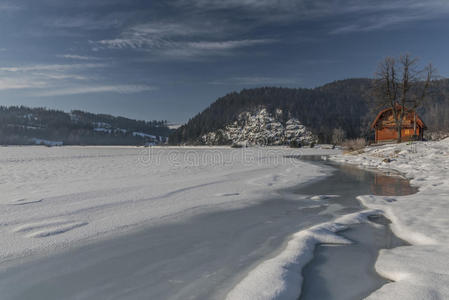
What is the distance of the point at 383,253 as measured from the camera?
348 cm

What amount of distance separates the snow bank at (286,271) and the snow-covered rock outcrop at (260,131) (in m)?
111

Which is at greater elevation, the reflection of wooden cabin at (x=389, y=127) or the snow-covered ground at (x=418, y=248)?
the reflection of wooden cabin at (x=389, y=127)

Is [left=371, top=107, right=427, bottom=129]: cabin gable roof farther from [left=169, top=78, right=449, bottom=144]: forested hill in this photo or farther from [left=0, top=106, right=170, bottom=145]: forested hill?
[left=0, top=106, right=170, bottom=145]: forested hill

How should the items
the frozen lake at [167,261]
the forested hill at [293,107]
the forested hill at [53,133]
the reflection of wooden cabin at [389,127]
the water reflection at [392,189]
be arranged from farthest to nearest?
the forested hill at [53,133], the forested hill at [293,107], the reflection of wooden cabin at [389,127], the water reflection at [392,189], the frozen lake at [167,261]

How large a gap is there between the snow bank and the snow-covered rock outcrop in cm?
11068

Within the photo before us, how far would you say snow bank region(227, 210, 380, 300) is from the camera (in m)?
2.50

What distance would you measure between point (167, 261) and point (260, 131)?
131048mm

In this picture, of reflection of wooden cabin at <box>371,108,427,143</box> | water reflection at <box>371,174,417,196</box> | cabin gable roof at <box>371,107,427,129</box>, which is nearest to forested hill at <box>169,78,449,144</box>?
reflection of wooden cabin at <box>371,108,427,143</box>

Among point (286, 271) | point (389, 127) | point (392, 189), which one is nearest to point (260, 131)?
point (389, 127)

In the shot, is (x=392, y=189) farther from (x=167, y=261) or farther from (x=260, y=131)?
(x=260, y=131)

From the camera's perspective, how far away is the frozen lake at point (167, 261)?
8.59 feet

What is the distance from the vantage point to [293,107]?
5664 inches

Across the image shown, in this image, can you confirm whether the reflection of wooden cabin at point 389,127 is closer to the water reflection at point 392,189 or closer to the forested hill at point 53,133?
the water reflection at point 392,189

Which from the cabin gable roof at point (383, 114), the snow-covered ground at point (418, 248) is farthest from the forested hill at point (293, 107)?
the snow-covered ground at point (418, 248)
